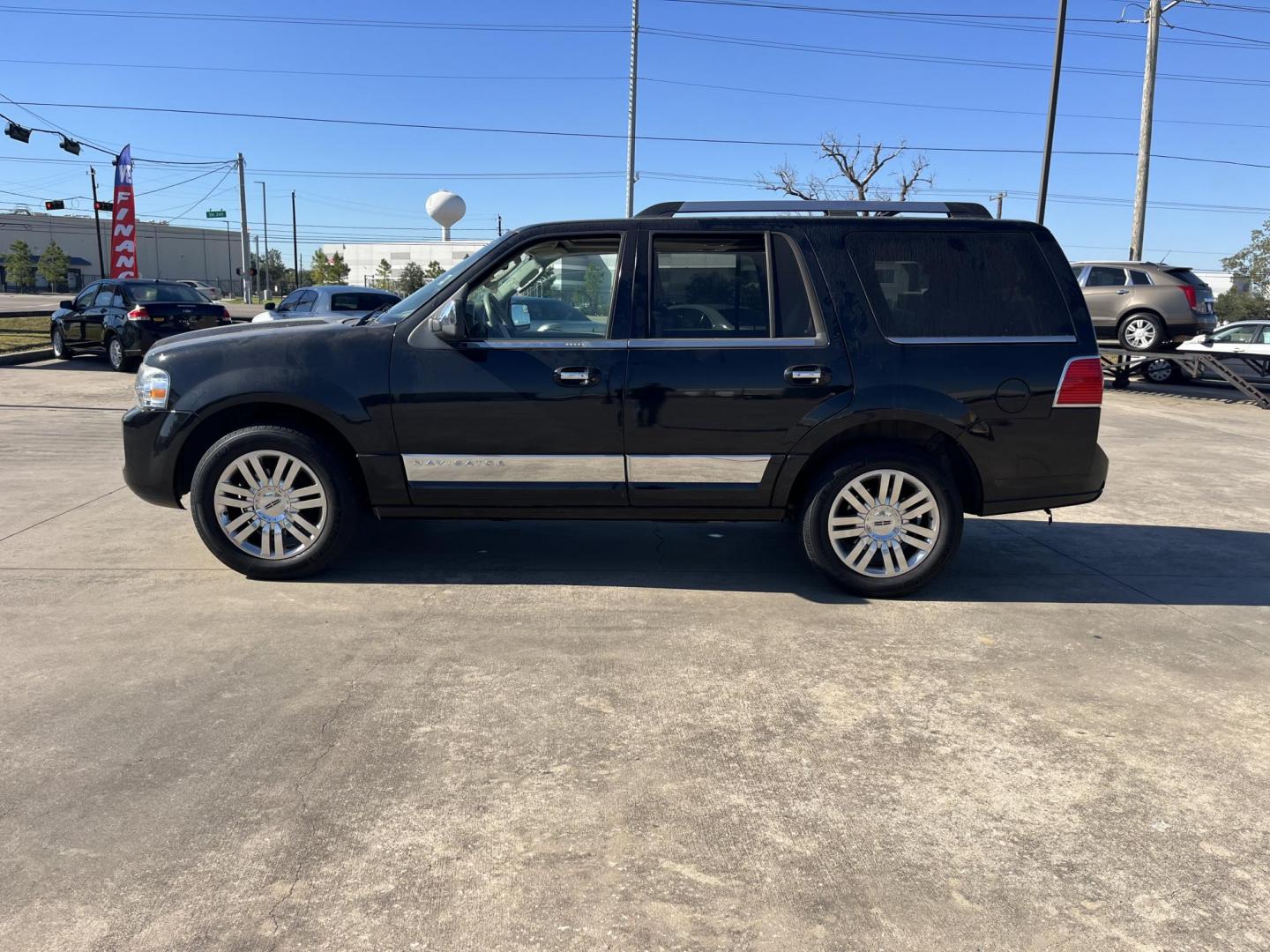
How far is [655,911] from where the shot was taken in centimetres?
261

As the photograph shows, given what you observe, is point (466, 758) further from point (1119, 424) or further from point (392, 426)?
point (1119, 424)

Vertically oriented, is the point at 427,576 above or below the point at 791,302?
below

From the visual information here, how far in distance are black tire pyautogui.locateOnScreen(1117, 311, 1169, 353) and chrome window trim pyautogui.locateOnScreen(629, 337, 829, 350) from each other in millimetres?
16507

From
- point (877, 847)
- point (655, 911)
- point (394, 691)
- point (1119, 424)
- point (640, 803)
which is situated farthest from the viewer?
point (1119, 424)

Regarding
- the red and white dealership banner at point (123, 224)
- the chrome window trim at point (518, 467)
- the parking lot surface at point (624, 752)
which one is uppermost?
the red and white dealership banner at point (123, 224)

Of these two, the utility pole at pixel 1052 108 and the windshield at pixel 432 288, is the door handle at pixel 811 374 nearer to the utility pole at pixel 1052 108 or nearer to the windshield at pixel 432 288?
the windshield at pixel 432 288

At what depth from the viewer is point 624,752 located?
11.4 feet

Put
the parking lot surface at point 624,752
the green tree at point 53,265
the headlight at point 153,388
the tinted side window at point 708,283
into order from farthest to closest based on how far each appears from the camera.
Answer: the green tree at point 53,265 < the headlight at point 153,388 < the tinted side window at point 708,283 < the parking lot surface at point 624,752

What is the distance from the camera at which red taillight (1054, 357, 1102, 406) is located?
5105 mm

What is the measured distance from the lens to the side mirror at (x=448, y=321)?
5035 millimetres

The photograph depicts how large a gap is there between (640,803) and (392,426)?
106 inches

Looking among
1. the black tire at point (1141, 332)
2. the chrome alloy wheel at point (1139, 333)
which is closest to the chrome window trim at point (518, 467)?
the black tire at point (1141, 332)

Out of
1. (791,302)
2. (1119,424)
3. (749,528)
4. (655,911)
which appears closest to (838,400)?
(791,302)

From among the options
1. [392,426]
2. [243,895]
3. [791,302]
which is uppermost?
[791,302]
